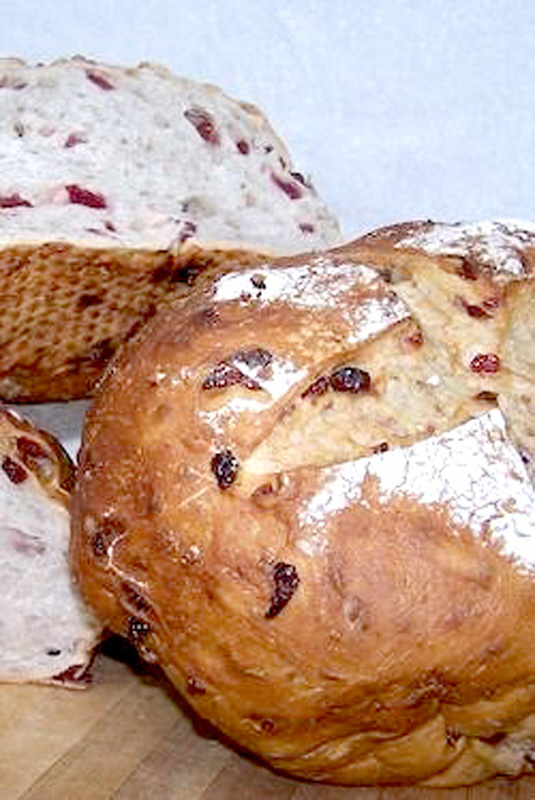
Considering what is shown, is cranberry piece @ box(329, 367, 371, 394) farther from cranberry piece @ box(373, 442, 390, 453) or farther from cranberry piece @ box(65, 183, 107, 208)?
cranberry piece @ box(65, 183, 107, 208)

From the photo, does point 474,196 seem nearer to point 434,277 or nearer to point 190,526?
point 434,277

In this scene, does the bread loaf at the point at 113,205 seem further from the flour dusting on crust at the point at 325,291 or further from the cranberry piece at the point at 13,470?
the flour dusting on crust at the point at 325,291

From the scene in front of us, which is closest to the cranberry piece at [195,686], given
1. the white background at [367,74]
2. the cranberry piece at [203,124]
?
the cranberry piece at [203,124]

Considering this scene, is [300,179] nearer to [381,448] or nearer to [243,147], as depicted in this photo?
[243,147]

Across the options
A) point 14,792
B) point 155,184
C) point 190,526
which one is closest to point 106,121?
point 155,184

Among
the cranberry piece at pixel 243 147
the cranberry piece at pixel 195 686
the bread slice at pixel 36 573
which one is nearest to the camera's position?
the cranberry piece at pixel 195 686
